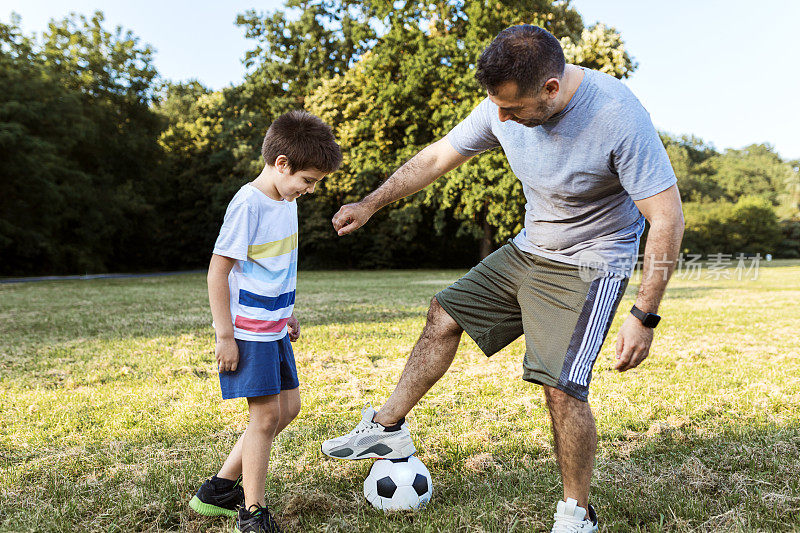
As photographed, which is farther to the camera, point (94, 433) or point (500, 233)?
point (500, 233)

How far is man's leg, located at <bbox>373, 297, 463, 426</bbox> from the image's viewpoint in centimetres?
267

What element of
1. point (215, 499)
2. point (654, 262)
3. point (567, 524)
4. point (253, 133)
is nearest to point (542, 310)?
point (654, 262)

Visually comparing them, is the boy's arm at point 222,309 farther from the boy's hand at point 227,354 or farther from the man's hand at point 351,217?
the man's hand at point 351,217

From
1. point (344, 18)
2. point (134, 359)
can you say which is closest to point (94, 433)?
point (134, 359)

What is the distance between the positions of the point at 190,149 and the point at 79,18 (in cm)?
849

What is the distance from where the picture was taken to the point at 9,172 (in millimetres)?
21844

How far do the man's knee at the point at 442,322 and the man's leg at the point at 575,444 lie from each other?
544 millimetres

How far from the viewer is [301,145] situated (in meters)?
2.25

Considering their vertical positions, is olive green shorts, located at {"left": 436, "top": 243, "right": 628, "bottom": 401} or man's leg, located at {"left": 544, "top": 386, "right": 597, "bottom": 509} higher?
olive green shorts, located at {"left": 436, "top": 243, "right": 628, "bottom": 401}

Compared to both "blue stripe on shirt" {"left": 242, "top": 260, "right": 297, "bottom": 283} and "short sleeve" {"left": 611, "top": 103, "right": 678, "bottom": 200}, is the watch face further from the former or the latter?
"blue stripe on shirt" {"left": 242, "top": 260, "right": 297, "bottom": 283}

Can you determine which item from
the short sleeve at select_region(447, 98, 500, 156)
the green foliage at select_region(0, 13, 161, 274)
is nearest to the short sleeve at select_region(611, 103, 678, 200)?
the short sleeve at select_region(447, 98, 500, 156)

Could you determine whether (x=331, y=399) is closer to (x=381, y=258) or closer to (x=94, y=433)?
(x=94, y=433)

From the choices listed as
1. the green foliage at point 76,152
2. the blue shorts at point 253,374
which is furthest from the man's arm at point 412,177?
the green foliage at point 76,152

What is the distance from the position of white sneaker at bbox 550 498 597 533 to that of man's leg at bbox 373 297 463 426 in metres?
0.76
